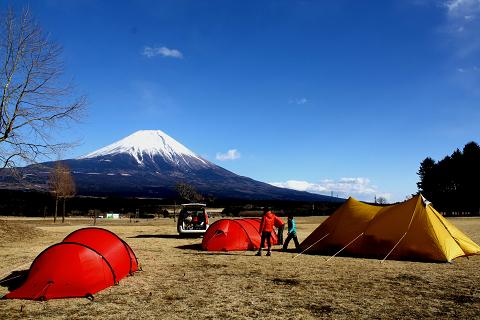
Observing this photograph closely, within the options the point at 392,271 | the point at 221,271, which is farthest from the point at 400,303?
the point at 221,271

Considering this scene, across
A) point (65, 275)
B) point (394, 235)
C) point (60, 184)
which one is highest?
point (60, 184)

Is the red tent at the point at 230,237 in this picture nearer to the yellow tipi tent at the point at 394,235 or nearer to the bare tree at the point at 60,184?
the yellow tipi tent at the point at 394,235

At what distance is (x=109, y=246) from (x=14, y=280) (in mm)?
2617

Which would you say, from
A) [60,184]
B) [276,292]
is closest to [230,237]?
[276,292]

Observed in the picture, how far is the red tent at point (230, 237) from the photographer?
16.8 m

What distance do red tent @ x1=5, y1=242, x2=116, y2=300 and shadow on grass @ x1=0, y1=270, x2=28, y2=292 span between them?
1062 mm

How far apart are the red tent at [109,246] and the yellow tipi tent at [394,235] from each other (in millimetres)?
7716

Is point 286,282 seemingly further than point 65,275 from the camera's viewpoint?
Yes

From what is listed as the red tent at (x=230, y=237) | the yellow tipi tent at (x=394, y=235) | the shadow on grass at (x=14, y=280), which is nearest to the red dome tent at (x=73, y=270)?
the shadow on grass at (x=14, y=280)

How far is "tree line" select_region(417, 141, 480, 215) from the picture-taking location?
214ft

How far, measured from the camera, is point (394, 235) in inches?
578

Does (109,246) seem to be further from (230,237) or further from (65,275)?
(230,237)

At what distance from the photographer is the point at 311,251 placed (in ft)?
53.5

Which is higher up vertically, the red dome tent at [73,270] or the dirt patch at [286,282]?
the red dome tent at [73,270]
